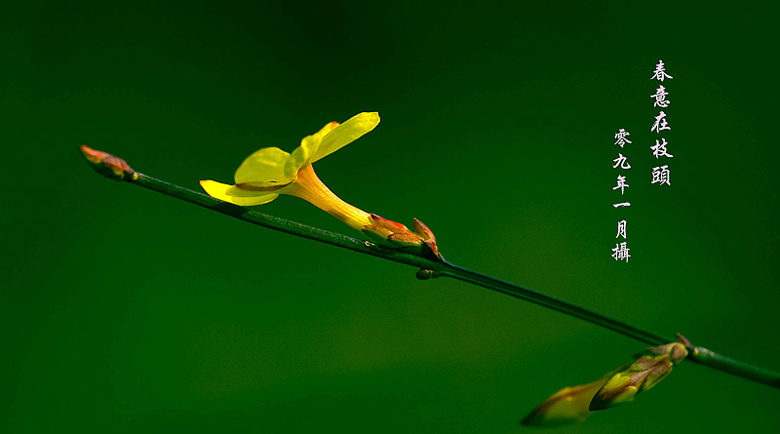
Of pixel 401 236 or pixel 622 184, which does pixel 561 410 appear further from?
pixel 622 184

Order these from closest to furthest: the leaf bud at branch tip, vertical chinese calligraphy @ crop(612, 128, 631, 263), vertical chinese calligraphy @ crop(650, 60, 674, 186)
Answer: the leaf bud at branch tip, vertical chinese calligraphy @ crop(650, 60, 674, 186), vertical chinese calligraphy @ crop(612, 128, 631, 263)

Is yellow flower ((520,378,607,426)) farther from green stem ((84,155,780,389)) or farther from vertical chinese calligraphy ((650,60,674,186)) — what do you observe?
vertical chinese calligraphy ((650,60,674,186))

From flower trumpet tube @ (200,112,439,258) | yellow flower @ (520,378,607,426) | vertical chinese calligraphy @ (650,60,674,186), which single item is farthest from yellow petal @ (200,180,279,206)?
vertical chinese calligraphy @ (650,60,674,186)

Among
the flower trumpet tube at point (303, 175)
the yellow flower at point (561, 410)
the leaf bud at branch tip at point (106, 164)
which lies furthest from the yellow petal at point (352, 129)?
the yellow flower at point (561, 410)

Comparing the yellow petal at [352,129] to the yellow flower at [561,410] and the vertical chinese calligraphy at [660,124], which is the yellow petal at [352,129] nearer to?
the yellow flower at [561,410]

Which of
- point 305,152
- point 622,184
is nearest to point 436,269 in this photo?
point 305,152

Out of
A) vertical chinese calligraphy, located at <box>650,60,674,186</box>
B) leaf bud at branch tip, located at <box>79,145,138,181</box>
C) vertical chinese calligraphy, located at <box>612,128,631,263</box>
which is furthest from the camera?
vertical chinese calligraphy, located at <box>612,128,631,263</box>

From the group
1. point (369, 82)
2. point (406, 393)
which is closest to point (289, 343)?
point (406, 393)
